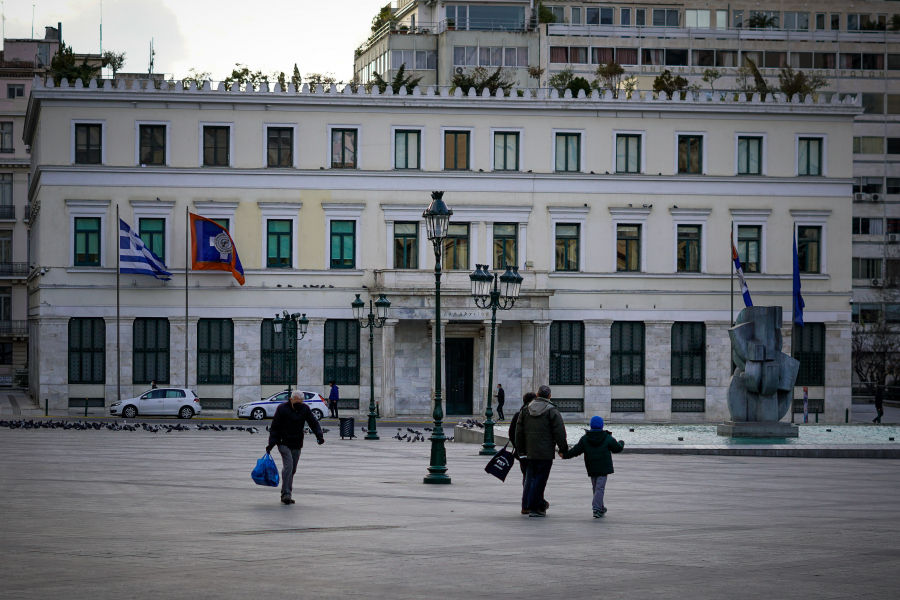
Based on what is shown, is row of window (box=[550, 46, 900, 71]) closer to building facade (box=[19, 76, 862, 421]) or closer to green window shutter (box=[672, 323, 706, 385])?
building facade (box=[19, 76, 862, 421])

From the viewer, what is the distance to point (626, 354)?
5381cm

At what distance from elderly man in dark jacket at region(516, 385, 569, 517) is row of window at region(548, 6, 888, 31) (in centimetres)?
7401

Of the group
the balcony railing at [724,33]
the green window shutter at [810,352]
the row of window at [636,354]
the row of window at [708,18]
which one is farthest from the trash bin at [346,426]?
the row of window at [708,18]

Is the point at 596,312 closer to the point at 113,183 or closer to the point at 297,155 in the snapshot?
the point at 297,155

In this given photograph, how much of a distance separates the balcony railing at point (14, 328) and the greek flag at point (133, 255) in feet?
100.0

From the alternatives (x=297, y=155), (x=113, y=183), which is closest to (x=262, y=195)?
(x=297, y=155)

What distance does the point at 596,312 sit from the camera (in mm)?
53688

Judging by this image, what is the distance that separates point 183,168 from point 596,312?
59.7 ft

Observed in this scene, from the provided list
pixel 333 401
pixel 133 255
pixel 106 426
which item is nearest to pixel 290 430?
pixel 106 426

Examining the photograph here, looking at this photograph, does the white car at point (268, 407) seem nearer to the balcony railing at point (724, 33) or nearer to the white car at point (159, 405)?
the white car at point (159, 405)

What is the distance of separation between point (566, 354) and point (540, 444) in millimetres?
36390

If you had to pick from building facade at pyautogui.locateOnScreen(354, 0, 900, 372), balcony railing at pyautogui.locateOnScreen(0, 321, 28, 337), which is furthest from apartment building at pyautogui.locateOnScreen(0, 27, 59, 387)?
building facade at pyautogui.locateOnScreen(354, 0, 900, 372)

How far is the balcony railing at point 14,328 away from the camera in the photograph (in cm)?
7762

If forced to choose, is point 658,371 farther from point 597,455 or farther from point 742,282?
point 597,455
